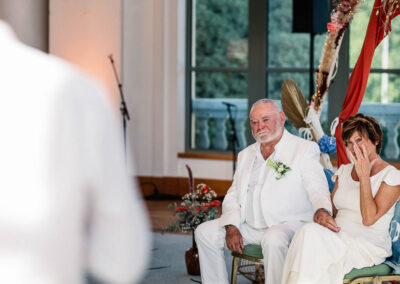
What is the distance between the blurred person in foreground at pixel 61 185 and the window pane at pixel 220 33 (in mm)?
8319

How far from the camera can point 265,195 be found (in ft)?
14.3

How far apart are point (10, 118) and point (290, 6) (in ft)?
27.0

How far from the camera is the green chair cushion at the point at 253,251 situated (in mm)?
4234

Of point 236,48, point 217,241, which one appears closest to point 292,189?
point 217,241

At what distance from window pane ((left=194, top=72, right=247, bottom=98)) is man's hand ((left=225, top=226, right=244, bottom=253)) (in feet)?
17.1

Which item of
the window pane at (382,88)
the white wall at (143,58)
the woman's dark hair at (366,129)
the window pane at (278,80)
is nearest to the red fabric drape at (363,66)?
the woman's dark hair at (366,129)

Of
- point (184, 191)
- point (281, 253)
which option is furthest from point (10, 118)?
point (184, 191)

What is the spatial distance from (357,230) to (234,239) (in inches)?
30.1

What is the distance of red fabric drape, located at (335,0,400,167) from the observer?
5871 millimetres

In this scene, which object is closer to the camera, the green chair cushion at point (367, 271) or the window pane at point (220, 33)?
the green chair cushion at point (367, 271)

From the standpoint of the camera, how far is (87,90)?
1.12m

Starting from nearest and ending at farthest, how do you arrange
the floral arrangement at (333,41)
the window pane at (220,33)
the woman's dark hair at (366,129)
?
the woman's dark hair at (366,129) < the floral arrangement at (333,41) < the window pane at (220,33)

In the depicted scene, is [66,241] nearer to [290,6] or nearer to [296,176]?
[296,176]

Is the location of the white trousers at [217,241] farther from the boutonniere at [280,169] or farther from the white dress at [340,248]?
the white dress at [340,248]
